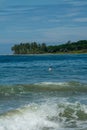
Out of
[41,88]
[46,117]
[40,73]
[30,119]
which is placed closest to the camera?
[30,119]

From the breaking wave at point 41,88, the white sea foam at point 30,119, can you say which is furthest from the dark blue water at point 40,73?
the white sea foam at point 30,119

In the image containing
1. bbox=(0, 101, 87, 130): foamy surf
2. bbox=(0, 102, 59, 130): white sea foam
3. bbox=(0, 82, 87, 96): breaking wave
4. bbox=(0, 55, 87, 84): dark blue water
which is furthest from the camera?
bbox=(0, 55, 87, 84): dark blue water

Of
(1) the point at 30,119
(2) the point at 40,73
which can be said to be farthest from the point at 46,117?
(2) the point at 40,73

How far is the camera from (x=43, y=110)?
15516 mm

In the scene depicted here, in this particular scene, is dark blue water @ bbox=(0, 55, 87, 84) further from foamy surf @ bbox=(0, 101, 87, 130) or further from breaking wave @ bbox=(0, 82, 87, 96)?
foamy surf @ bbox=(0, 101, 87, 130)

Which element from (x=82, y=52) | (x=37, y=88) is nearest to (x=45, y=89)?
(x=37, y=88)

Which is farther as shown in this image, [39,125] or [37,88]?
[37,88]

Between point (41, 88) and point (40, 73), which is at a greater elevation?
point (41, 88)

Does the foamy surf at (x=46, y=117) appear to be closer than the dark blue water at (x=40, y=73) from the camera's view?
Yes

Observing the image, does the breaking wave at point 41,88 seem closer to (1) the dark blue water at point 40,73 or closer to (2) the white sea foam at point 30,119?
(1) the dark blue water at point 40,73

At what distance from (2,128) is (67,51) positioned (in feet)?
614

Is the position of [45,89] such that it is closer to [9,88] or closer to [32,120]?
[9,88]

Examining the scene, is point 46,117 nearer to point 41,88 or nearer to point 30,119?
point 30,119

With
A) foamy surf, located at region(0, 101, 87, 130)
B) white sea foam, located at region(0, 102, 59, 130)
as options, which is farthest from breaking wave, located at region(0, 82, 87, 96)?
white sea foam, located at region(0, 102, 59, 130)
